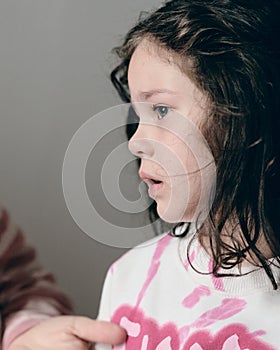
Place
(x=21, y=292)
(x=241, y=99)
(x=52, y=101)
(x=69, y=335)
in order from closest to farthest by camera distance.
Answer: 1. (x=241, y=99)
2. (x=69, y=335)
3. (x=21, y=292)
4. (x=52, y=101)

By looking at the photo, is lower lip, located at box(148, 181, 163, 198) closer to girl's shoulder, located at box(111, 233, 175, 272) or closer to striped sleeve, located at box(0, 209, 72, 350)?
girl's shoulder, located at box(111, 233, 175, 272)

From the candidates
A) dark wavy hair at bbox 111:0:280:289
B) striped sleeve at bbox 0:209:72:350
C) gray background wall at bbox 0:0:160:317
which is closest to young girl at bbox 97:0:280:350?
dark wavy hair at bbox 111:0:280:289

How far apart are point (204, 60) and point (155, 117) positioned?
6 cm

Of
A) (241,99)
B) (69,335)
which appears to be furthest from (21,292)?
(241,99)

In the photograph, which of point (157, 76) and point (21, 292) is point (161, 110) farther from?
point (21, 292)

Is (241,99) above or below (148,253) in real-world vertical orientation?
above

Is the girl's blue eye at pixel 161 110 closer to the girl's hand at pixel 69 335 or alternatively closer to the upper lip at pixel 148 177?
the upper lip at pixel 148 177

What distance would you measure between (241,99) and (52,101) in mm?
474

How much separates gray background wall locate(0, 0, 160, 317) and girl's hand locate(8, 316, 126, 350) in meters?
0.29

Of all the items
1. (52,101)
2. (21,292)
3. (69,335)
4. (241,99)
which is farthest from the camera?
(52,101)

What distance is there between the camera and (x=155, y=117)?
62 cm

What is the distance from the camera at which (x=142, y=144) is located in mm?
618

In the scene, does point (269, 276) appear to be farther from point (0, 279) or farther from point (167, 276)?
point (0, 279)

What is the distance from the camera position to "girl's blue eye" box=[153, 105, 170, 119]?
0.61 m
